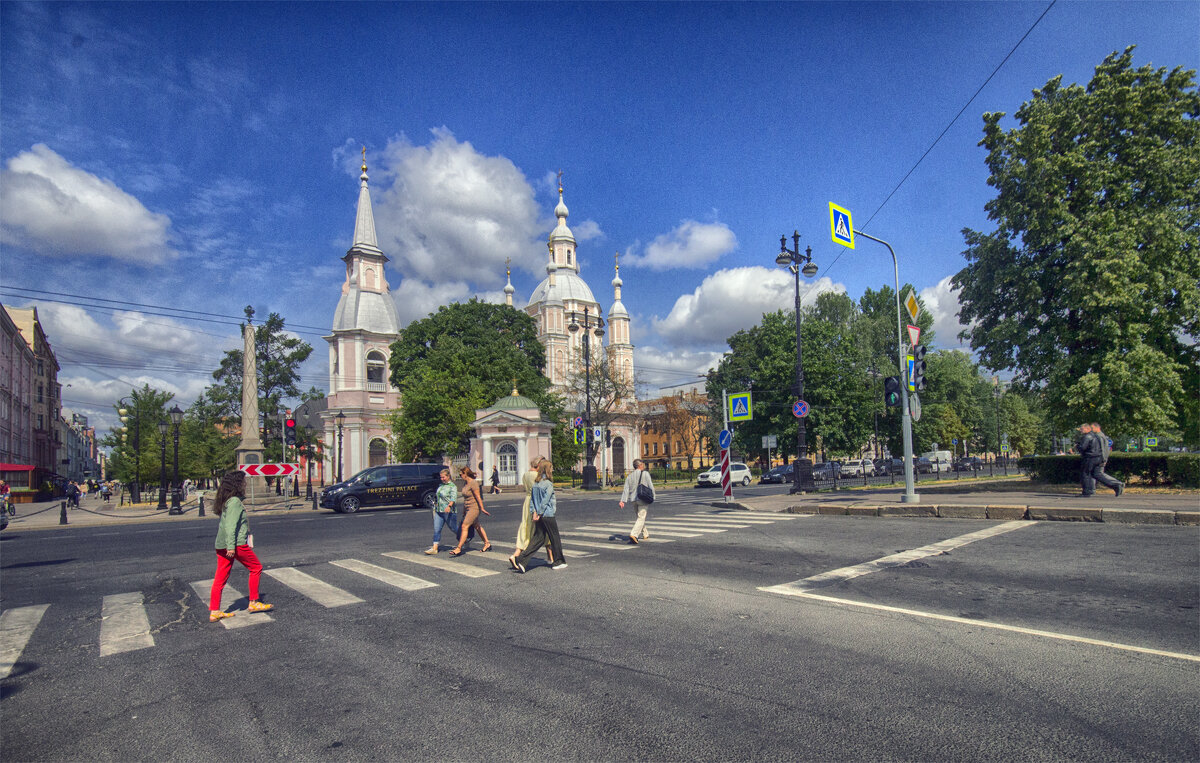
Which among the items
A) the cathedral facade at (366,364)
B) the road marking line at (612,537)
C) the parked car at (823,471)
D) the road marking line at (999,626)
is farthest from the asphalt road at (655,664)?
the cathedral facade at (366,364)

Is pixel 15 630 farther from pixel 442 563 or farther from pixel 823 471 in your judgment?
pixel 823 471

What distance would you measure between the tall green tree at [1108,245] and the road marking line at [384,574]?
19.3m

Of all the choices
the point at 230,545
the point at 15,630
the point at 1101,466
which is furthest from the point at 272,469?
the point at 1101,466

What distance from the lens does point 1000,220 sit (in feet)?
68.7

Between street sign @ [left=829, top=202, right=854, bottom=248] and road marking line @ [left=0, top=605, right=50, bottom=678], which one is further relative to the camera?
A: street sign @ [left=829, top=202, right=854, bottom=248]

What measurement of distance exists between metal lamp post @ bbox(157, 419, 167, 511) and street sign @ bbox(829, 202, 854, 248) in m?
31.2

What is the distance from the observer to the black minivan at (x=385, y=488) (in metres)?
24.0

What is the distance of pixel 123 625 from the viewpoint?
6.53 meters

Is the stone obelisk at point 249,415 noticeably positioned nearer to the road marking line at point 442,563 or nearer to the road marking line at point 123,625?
the road marking line at point 442,563

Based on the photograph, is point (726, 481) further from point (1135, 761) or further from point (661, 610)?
Answer: point (1135, 761)

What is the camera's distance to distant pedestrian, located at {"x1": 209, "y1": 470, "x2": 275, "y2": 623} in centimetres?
665

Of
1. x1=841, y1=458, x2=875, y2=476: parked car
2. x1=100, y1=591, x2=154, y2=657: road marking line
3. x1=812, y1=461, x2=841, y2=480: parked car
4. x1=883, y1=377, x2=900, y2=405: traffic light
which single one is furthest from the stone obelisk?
x1=841, y1=458, x2=875, y2=476: parked car

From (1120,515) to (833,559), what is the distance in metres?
6.32

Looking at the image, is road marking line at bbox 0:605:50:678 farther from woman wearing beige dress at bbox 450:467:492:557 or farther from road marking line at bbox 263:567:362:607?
woman wearing beige dress at bbox 450:467:492:557
